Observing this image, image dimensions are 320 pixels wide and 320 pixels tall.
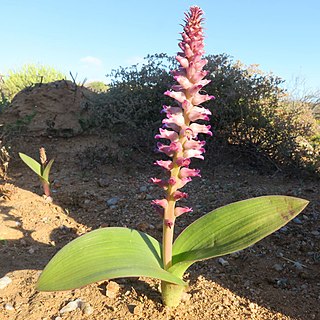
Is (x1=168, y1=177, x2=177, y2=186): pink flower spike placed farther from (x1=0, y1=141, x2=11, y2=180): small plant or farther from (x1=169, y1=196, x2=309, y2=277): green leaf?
(x1=0, y1=141, x2=11, y2=180): small plant

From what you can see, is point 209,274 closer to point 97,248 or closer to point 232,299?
point 232,299

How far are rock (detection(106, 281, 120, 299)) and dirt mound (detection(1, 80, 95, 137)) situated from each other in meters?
3.94

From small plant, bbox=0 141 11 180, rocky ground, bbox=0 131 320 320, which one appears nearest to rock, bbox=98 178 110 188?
rocky ground, bbox=0 131 320 320

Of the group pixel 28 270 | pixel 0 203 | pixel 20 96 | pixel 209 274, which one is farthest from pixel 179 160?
pixel 20 96

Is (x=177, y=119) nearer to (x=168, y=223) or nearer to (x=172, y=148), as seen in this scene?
(x=172, y=148)

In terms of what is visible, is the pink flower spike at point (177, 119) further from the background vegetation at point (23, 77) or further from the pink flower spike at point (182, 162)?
the background vegetation at point (23, 77)

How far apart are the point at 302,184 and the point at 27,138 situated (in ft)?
13.5

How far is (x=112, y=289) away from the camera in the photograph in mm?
2301

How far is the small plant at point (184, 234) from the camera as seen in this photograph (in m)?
1.74

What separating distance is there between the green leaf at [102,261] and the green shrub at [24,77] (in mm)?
7400

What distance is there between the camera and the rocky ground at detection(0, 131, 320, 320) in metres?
2.21

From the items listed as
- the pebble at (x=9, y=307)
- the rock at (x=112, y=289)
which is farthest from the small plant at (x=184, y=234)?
the pebble at (x=9, y=307)

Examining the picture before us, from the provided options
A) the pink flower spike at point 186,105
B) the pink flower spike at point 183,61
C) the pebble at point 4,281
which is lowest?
the pebble at point 4,281

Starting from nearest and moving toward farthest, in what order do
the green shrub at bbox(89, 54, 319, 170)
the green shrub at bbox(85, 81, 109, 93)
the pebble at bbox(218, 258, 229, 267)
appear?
the pebble at bbox(218, 258, 229, 267) → the green shrub at bbox(89, 54, 319, 170) → the green shrub at bbox(85, 81, 109, 93)
